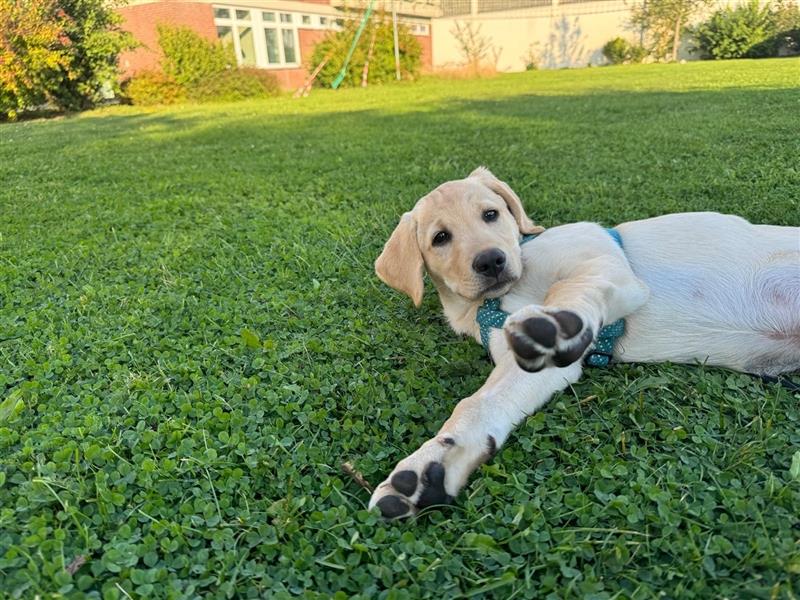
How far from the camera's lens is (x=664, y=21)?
34469 millimetres

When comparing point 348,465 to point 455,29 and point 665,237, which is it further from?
point 455,29

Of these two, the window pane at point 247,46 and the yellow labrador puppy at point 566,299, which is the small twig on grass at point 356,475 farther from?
the window pane at point 247,46

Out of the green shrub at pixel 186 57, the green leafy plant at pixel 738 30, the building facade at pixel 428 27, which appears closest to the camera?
the green shrub at pixel 186 57

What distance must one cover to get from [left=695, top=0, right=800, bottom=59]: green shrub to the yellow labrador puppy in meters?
34.2

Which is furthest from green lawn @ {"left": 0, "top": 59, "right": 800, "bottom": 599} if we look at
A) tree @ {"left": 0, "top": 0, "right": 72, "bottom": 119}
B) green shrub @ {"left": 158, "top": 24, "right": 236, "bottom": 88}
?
green shrub @ {"left": 158, "top": 24, "right": 236, "bottom": 88}

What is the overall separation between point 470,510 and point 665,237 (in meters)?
1.83

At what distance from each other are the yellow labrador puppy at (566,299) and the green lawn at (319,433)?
0.10 meters

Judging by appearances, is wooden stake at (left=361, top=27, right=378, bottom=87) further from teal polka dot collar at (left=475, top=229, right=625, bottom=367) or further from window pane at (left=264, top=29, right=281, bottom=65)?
teal polka dot collar at (left=475, top=229, right=625, bottom=367)

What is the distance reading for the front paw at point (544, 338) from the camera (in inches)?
78.5

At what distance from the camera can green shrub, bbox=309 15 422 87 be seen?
89.4ft

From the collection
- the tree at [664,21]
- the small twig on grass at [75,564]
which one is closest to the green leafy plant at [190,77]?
the small twig on grass at [75,564]

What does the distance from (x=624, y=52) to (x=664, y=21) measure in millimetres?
2574

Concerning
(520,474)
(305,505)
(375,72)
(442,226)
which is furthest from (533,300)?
(375,72)

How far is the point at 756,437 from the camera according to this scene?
2164 millimetres
